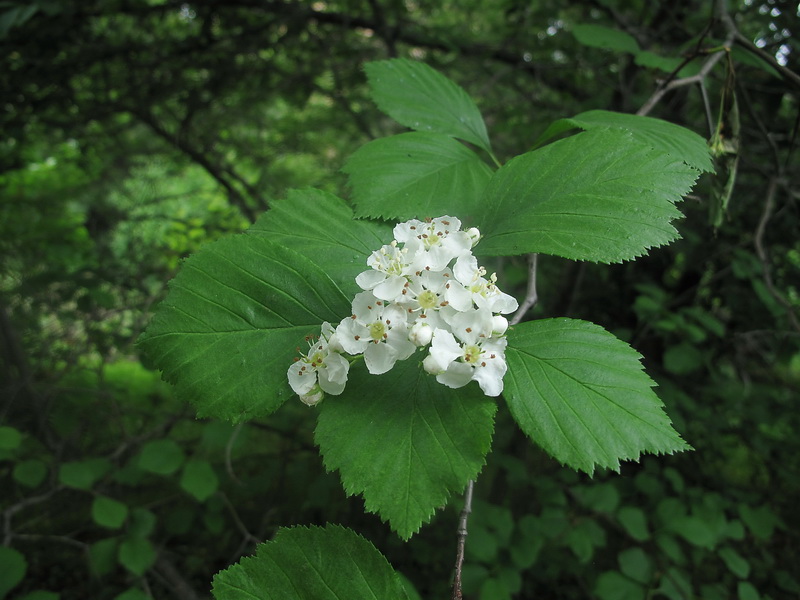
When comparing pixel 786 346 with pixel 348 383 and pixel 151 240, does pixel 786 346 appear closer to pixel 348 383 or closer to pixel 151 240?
Answer: pixel 348 383

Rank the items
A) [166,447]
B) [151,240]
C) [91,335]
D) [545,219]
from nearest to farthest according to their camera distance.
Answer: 1. [545,219]
2. [166,447]
3. [91,335]
4. [151,240]

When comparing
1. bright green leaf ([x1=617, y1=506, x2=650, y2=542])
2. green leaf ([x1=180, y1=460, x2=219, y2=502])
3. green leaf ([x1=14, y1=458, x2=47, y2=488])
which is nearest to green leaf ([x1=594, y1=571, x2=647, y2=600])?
bright green leaf ([x1=617, y1=506, x2=650, y2=542])

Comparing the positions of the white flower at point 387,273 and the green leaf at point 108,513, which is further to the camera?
the green leaf at point 108,513

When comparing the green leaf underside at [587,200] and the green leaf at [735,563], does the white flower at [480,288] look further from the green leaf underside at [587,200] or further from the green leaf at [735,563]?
the green leaf at [735,563]

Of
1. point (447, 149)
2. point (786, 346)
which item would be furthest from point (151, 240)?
point (786, 346)

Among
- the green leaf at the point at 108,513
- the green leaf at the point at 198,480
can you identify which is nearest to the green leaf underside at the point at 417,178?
the green leaf at the point at 198,480

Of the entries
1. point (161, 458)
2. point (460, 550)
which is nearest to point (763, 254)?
point (460, 550)
